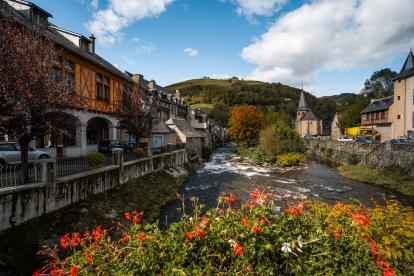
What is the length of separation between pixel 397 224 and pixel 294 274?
9.91ft

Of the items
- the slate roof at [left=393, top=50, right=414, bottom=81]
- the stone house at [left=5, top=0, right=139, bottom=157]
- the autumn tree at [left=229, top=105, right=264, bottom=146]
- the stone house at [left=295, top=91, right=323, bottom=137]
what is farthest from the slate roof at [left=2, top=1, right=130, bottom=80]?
the stone house at [left=295, top=91, right=323, bottom=137]

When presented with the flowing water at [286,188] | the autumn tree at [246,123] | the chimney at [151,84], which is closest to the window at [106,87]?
the flowing water at [286,188]

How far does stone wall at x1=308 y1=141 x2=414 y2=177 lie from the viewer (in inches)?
926

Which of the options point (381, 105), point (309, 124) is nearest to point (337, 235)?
point (381, 105)

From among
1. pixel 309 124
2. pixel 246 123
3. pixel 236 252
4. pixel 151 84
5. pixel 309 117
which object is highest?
pixel 151 84

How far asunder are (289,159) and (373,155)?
1035 centimetres

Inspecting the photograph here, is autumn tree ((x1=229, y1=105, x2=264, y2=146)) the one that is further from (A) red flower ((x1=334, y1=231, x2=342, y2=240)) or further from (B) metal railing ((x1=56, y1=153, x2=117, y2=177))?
(A) red flower ((x1=334, y1=231, x2=342, y2=240))

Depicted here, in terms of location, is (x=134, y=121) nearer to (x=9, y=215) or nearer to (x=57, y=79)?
(x=57, y=79)

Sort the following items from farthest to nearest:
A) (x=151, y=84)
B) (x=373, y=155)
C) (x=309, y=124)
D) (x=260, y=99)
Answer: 1. (x=260, y=99)
2. (x=309, y=124)
3. (x=151, y=84)
4. (x=373, y=155)

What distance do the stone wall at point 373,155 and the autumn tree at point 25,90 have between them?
97.5 ft

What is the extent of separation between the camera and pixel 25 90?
8781 millimetres

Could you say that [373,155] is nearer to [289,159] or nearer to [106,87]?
[289,159]

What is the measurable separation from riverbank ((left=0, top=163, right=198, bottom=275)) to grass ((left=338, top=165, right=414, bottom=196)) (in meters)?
19.8

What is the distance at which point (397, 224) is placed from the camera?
15.2ft
